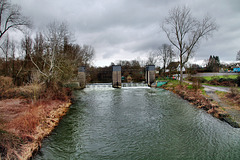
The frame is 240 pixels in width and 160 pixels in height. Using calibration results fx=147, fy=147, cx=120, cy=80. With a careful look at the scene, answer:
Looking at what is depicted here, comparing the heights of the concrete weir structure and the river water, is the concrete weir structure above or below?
above

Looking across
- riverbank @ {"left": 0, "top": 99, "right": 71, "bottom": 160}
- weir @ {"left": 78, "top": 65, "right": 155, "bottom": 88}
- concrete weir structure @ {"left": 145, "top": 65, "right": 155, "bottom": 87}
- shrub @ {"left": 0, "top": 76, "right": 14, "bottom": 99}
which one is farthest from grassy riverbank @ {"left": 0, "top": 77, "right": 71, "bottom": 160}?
concrete weir structure @ {"left": 145, "top": 65, "right": 155, "bottom": 87}

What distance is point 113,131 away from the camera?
7.68 m

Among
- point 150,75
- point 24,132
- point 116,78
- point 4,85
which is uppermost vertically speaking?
point 150,75

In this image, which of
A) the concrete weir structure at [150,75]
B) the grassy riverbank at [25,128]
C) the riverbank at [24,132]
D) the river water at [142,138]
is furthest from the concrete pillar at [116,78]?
the riverbank at [24,132]

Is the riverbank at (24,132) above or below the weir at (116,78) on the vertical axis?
below

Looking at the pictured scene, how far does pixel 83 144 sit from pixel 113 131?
1.78 m

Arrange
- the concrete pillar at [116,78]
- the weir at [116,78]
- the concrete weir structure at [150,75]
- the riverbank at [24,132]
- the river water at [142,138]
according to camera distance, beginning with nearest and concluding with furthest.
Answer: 1. the riverbank at [24,132]
2. the river water at [142,138]
3. the weir at [116,78]
4. the concrete pillar at [116,78]
5. the concrete weir structure at [150,75]

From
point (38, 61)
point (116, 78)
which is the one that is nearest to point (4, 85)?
point (38, 61)

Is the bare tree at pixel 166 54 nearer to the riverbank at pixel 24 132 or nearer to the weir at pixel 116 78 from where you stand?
the weir at pixel 116 78

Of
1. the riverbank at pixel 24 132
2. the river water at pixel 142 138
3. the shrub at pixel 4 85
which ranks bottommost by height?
the river water at pixel 142 138

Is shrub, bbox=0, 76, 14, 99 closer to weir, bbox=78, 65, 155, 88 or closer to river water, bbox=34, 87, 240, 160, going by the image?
river water, bbox=34, 87, 240, 160

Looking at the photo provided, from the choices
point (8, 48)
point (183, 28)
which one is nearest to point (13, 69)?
point (8, 48)

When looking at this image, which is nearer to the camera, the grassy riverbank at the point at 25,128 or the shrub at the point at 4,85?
the grassy riverbank at the point at 25,128

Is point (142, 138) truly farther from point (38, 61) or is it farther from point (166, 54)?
point (166, 54)
